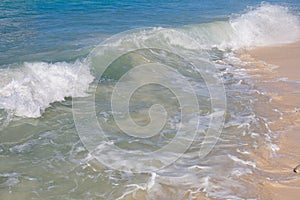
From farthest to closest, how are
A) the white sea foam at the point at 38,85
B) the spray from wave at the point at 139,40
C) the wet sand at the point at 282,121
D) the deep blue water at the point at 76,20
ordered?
the deep blue water at the point at 76,20
the spray from wave at the point at 139,40
the white sea foam at the point at 38,85
the wet sand at the point at 282,121

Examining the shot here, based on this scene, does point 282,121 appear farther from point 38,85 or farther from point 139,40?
point 139,40

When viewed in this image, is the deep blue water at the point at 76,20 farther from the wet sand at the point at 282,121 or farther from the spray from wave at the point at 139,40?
the wet sand at the point at 282,121

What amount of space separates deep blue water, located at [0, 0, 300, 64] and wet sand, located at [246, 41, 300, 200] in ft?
16.0

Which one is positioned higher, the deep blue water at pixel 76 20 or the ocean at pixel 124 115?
the deep blue water at pixel 76 20

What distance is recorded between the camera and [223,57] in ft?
39.0

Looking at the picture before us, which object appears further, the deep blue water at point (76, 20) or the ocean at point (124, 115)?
the deep blue water at point (76, 20)

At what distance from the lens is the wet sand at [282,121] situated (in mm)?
4500

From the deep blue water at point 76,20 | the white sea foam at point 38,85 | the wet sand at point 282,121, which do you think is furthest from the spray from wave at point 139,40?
the wet sand at point 282,121

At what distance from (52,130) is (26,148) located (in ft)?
2.21

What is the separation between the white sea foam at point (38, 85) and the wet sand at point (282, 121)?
12.1 ft

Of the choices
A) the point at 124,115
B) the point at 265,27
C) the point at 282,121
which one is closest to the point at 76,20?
the point at 265,27

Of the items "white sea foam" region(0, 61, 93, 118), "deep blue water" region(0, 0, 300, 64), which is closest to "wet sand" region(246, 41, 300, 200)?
"white sea foam" region(0, 61, 93, 118)

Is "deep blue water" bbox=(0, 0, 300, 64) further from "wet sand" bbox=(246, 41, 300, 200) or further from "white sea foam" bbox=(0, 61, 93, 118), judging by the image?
"wet sand" bbox=(246, 41, 300, 200)

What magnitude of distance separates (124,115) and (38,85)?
6.18ft
